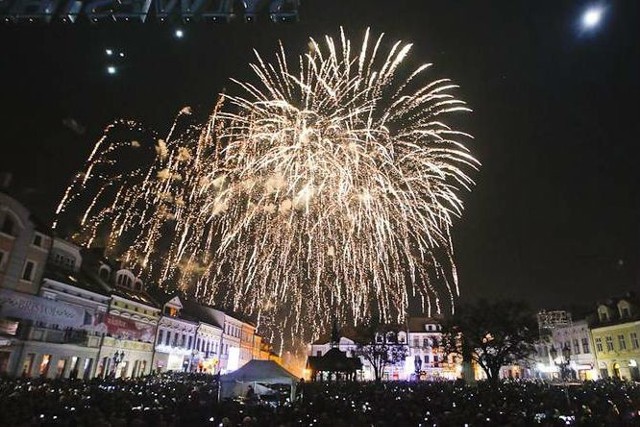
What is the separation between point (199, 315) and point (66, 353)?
34.6 m

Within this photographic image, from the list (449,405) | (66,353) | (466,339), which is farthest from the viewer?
(466,339)

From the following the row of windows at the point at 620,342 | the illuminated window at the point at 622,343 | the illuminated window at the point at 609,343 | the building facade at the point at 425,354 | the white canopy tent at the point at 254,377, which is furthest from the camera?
the building facade at the point at 425,354

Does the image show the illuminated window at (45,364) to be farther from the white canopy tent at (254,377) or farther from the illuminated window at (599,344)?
the illuminated window at (599,344)

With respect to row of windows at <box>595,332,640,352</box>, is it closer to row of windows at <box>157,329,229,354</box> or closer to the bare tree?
the bare tree

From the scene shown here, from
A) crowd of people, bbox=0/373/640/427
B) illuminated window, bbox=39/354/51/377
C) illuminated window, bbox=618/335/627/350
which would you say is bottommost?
crowd of people, bbox=0/373/640/427

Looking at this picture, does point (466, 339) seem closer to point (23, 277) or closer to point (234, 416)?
point (234, 416)

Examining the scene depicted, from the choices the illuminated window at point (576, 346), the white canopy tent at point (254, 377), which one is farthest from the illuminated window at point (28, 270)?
the illuminated window at point (576, 346)

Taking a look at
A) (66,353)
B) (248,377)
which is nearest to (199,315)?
(66,353)

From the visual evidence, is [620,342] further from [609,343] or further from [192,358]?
[192,358]

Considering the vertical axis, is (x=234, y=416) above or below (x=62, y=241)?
below

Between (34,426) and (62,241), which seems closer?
(34,426)

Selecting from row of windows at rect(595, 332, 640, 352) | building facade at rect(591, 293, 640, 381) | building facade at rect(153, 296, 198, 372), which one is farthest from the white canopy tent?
row of windows at rect(595, 332, 640, 352)

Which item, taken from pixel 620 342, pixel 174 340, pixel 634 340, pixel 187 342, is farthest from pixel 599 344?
pixel 174 340

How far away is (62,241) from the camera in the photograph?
34.9 meters
